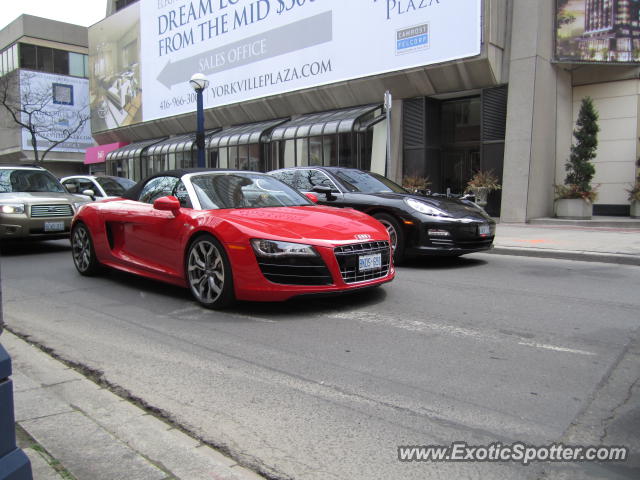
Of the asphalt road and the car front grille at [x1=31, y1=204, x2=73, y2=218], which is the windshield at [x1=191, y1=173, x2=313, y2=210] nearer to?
the asphalt road

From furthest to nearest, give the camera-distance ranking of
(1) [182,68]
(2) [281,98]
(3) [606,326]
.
→ (1) [182,68] < (2) [281,98] < (3) [606,326]

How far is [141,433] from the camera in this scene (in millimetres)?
2740

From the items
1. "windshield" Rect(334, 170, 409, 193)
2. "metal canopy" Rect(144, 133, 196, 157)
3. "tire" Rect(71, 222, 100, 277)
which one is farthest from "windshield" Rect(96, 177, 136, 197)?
"metal canopy" Rect(144, 133, 196, 157)

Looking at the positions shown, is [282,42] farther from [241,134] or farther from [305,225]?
[305,225]

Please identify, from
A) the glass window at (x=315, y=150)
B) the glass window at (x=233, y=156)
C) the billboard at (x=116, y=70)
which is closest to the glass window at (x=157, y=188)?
the glass window at (x=315, y=150)

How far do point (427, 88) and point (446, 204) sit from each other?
11391 millimetres

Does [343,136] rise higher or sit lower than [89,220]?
higher

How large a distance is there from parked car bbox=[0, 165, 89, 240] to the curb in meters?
7.99

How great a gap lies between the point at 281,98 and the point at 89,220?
17311 mm

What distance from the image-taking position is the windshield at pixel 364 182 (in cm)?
855

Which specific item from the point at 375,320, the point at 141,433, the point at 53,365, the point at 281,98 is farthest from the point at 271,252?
the point at 281,98

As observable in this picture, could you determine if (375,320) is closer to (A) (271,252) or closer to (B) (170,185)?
(A) (271,252)

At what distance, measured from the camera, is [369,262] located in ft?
17.4

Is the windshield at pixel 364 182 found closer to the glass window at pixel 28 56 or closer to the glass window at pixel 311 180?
the glass window at pixel 311 180
